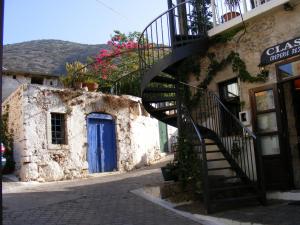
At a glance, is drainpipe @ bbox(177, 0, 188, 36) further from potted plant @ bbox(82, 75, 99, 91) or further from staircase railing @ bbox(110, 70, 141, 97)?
staircase railing @ bbox(110, 70, 141, 97)

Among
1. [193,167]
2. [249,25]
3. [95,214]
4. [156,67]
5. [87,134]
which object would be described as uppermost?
[249,25]

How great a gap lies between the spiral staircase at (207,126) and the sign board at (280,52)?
1.33 metres

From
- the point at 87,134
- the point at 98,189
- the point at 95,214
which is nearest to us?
the point at 95,214

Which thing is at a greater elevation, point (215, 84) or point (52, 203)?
point (215, 84)

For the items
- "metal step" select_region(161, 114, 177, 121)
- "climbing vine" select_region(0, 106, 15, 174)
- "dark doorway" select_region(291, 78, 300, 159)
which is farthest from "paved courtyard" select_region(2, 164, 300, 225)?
"climbing vine" select_region(0, 106, 15, 174)

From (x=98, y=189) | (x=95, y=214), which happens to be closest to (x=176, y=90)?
(x=98, y=189)

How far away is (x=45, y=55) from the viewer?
992 inches

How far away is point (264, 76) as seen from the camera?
8.20m

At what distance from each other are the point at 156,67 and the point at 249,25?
→ 7.58 ft

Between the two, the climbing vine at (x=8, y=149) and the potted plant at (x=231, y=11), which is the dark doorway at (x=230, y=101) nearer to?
the potted plant at (x=231, y=11)

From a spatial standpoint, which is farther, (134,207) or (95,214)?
(134,207)

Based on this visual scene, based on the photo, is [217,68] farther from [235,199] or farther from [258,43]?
[235,199]

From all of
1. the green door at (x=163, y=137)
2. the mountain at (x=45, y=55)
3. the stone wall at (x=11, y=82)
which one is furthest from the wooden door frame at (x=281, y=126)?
the mountain at (x=45, y=55)

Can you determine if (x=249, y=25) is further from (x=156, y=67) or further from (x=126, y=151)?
(x=126, y=151)
